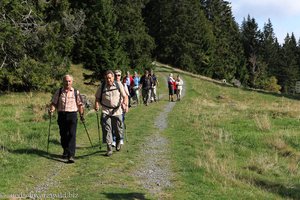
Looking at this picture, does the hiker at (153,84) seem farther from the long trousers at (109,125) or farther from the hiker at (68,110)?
the hiker at (68,110)

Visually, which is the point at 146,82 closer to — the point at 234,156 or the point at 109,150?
the point at 234,156

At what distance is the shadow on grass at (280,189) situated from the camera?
970 cm

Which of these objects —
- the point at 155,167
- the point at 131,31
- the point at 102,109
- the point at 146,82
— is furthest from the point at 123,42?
the point at 155,167

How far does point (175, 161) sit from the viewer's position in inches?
436

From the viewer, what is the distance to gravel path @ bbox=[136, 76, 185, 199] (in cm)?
880

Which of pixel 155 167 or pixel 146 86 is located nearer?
pixel 155 167

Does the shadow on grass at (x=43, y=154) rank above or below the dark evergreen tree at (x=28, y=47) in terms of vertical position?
below

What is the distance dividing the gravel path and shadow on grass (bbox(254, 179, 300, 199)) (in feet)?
7.23

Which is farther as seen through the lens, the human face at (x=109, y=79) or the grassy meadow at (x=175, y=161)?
the human face at (x=109, y=79)

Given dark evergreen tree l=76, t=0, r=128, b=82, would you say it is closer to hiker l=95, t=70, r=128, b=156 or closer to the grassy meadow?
the grassy meadow

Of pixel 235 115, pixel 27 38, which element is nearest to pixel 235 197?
pixel 235 115

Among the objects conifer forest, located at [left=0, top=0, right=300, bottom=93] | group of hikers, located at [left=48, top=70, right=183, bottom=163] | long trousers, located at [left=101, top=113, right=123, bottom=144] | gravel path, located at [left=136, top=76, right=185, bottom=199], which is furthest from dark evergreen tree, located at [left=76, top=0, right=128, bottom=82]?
long trousers, located at [left=101, top=113, right=123, bottom=144]

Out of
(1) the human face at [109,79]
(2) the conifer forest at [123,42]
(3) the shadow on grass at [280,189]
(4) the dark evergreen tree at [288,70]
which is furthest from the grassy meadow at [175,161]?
(4) the dark evergreen tree at [288,70]

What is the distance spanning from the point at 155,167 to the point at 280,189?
2.96 m
